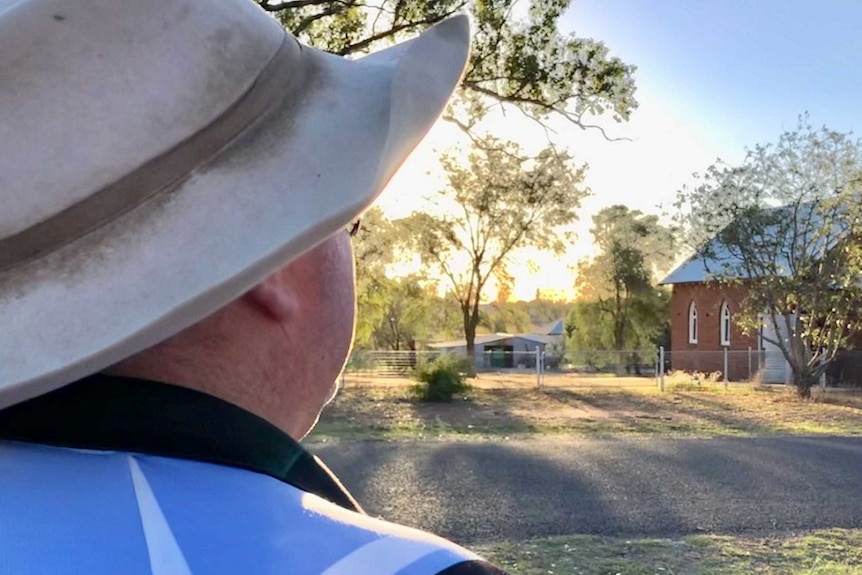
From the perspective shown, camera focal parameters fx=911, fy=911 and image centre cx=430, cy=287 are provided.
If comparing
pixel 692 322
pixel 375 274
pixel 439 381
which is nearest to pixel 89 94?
pixel 439 381

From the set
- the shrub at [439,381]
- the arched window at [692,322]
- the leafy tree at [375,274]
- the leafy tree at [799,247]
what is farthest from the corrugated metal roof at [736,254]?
the arched window at [692,322]

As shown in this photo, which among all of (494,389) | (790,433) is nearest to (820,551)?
(790,433)

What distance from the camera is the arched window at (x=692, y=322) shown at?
39.8 m

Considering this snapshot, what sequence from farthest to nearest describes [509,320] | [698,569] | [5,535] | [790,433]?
1. [509,320]
2. [790,433]
3. [698,569]
4. [5,535]

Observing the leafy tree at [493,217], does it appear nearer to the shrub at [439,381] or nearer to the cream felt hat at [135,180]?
the shrub at [439,381]

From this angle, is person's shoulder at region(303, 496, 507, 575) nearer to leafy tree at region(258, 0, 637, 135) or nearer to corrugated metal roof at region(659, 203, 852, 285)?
leafy tree at region(258, 0, 637, 135)

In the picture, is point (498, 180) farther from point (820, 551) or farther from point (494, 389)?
point (820, 551)

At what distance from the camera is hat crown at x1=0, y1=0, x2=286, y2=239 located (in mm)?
872

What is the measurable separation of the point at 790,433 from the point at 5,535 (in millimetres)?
14954

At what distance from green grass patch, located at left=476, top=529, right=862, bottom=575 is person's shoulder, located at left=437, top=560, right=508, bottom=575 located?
15.7 ft

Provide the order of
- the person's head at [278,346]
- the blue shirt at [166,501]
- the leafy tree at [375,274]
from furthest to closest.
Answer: the leafy tree at [375,274], the person's head at [278,346], the blue shirt at [166,501]

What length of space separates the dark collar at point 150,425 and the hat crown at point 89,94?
174 mm

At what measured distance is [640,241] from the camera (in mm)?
48500

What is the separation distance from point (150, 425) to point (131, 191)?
227 mm
